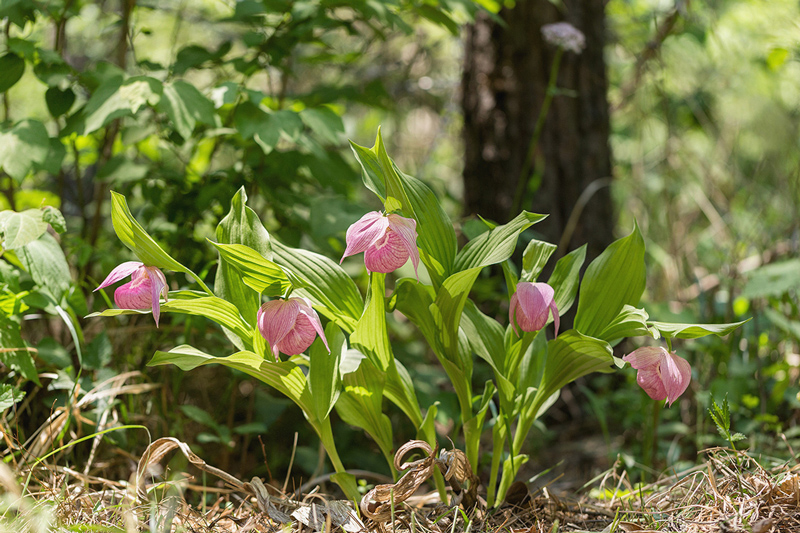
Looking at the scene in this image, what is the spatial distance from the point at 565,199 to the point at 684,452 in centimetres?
86

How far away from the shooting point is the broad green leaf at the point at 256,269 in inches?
28.7

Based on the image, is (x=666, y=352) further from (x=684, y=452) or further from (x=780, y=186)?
(x=780, y=186)

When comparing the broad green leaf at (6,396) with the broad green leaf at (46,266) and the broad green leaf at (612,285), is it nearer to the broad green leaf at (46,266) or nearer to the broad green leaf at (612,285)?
the broad green leaf at (46,266)

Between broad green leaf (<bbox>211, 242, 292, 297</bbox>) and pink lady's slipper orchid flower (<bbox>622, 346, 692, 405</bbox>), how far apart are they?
50 cm

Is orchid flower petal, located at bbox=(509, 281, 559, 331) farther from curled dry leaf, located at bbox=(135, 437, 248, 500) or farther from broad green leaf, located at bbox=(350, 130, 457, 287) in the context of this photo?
A: curled dry leaf, located at bbox=(135, 437, 248, 500)

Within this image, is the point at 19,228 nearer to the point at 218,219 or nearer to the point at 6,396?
the point at 6,396

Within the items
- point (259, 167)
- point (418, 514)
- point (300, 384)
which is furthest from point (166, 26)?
point (418, 514)

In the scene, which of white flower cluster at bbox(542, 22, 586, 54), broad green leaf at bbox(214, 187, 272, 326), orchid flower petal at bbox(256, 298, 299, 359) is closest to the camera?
orchid flower petal at bbox(256, 298, 299, 359)

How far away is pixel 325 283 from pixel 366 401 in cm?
21

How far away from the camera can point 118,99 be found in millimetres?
1066

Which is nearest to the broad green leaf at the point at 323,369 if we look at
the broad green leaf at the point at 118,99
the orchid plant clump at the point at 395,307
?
the orchid plant clump at the point at 395,307

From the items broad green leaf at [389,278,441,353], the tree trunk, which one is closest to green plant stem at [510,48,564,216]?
the tree trunk

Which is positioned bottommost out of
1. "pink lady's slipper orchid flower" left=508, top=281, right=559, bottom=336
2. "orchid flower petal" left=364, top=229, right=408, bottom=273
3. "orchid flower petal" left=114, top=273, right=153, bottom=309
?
"pink lady's slipper orchid flower" left=508, top=281, right=559, bottom=336

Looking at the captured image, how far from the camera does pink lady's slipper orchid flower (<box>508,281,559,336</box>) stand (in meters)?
0.74
